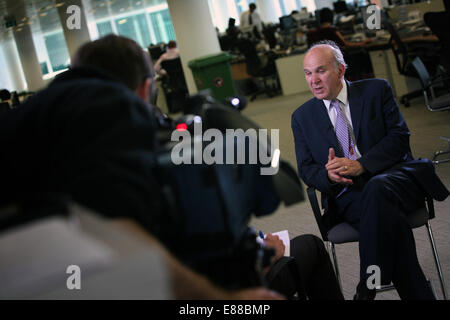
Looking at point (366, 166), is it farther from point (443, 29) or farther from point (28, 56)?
point (28, 56)

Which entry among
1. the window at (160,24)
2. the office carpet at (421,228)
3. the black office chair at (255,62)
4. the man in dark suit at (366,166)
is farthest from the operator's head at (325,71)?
the window at (160,24)

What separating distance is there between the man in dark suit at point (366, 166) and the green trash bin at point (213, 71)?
7.05 m

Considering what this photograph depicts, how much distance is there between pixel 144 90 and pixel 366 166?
1553mm

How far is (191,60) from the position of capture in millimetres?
9781

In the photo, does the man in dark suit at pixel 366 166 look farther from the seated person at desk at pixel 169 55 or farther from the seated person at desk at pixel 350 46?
the seated person at desk at pixel 169 55

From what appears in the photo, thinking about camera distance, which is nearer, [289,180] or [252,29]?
[289,180]

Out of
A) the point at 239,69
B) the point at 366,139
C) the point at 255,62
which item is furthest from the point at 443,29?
the point at 239,69

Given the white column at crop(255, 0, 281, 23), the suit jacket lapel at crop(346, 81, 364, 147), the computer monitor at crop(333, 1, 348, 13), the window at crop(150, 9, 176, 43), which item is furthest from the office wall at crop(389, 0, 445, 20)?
the window at crop(150, 9, 176, 43)

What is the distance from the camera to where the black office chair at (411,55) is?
6299mm

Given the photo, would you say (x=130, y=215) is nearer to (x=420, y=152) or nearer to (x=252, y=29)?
(x=420, y=152)

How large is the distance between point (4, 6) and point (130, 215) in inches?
736

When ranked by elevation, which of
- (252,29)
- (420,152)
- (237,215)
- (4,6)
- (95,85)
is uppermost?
(4,6)
